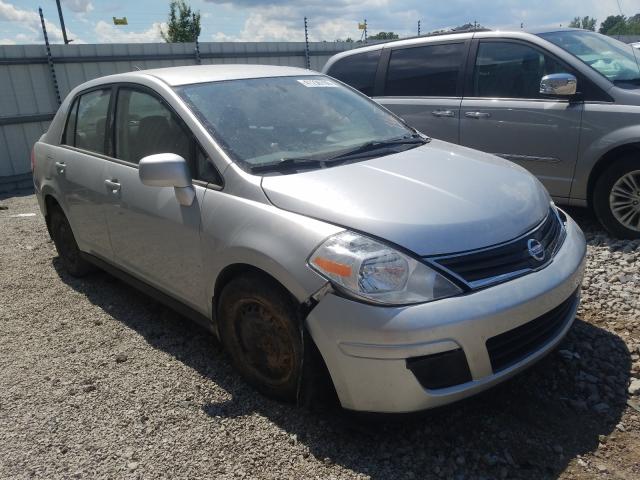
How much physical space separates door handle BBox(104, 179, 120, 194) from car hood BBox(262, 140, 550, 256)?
1.31 metres

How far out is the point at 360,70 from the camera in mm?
Answer: 6062

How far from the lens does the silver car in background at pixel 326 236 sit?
7.04 feet

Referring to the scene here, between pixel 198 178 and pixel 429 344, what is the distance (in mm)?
1536

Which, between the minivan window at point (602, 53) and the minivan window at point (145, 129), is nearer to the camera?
the minivan window at point (145, 129)

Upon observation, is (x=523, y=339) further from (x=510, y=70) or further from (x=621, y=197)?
(x=510, y=70)

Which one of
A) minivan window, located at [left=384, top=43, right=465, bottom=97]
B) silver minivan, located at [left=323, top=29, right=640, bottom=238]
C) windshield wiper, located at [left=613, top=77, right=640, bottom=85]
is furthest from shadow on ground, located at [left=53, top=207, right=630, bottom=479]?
minivan window, located at [left=384, top=43, right=465, bottom=97]

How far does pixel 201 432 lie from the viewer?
255 cm

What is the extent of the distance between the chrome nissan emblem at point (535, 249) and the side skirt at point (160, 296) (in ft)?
5.44

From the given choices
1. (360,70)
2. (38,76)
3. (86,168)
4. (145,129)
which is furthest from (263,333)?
(38,76)

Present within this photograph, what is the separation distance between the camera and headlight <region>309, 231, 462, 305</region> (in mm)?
2125

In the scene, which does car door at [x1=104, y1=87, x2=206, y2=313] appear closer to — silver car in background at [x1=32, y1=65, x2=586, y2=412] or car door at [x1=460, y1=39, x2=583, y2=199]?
silver car in background at [x1=32, y1=65, x2=586, y2=412]

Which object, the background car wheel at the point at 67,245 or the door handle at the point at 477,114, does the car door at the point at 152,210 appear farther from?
the door handle at the point at 477,114

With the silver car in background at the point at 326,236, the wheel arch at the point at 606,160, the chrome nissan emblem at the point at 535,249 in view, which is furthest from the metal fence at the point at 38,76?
the chrome nissan emblem at the point at 535,249

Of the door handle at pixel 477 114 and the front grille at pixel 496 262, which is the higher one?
the door handle at pixel 477 114
